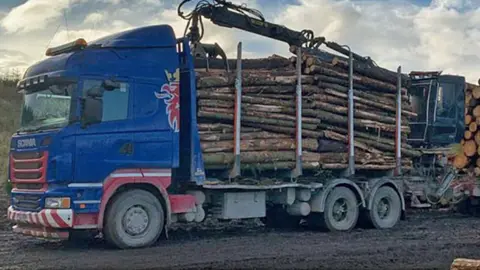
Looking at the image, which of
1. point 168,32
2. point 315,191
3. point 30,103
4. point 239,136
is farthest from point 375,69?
point 30,103

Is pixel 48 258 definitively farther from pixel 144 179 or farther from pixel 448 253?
pixel 448 253

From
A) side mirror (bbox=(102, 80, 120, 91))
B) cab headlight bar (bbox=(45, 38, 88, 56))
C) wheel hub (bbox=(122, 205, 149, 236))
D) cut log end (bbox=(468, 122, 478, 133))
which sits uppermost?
cab headlight bar (bbox=(45, 38, 88, 56))

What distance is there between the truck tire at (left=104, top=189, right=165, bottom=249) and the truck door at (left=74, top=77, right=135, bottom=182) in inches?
21.1

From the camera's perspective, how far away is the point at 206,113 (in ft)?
43.5

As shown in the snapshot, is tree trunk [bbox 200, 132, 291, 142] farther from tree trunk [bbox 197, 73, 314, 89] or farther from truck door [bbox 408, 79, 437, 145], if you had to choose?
truck door [bbox 408, 79, 437, 145]

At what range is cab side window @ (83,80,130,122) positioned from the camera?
11806 millimetres

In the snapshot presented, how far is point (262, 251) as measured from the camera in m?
11.8

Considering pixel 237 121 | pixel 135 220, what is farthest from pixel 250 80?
pixel 135 220

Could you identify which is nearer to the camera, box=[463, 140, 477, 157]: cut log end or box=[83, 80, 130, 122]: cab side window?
box=[83, 80, 130, 122]: cab side window

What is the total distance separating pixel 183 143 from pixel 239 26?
372cm

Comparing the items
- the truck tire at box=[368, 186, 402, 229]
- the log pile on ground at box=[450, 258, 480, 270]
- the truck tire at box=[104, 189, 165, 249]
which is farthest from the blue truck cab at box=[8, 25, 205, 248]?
the log pile on ground at box=[450, 258, 480, 270]

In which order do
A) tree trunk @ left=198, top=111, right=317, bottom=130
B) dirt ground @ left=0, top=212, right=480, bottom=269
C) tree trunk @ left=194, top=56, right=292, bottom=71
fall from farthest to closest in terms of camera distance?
1. tree trunk @ left=194, top=56, right=292, bottom=71
2. tree trunk @ left=198, top=111, right=317, bottom=130
3. dirt ground @ left=0, top=212, right=480, bottom=269

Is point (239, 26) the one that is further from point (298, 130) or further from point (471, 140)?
point (471, 140)

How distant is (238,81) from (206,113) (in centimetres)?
92
